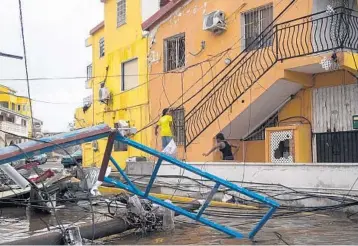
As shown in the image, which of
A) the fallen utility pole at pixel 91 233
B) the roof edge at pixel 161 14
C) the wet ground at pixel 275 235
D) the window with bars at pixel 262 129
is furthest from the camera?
the roof edge at pixel 161 14

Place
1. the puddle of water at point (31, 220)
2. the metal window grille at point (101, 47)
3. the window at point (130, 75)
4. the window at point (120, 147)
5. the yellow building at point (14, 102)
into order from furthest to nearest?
the yellow building at point (14, 102) → the metal window grille at point (101, 47) → the window at point (120, 147) → the window at point (130, 75) → the puddle of water at point (31, 220)

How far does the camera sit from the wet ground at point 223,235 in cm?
743

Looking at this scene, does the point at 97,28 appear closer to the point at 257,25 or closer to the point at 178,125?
the point at 178,125

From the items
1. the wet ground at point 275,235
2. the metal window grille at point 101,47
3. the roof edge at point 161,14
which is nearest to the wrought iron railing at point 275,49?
the roof edge at point 161,14

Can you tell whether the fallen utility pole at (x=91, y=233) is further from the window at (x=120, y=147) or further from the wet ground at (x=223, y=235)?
the window at (x=120, y=147)

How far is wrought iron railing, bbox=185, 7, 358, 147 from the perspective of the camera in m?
13.4

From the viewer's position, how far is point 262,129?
52.3ft

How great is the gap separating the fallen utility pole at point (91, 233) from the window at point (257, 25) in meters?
8.81

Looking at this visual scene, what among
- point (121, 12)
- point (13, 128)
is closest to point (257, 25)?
point (121, 12)

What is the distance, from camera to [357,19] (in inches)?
554

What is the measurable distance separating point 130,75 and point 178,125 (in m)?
4.56

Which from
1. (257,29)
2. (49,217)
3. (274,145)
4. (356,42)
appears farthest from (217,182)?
(257,29)

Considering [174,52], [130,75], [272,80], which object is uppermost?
[174,52]

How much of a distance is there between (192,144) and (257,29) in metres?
4.43
